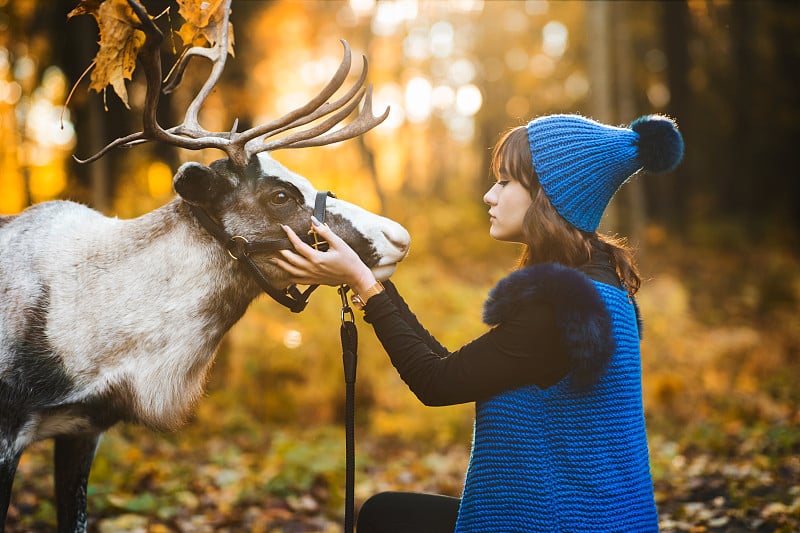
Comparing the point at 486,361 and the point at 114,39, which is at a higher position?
the point at 114,39

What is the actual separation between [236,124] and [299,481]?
308cm

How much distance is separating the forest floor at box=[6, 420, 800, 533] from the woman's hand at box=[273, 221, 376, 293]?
75.1 inches

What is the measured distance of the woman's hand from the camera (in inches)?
95.2

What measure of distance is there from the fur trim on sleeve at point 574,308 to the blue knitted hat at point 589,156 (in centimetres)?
29

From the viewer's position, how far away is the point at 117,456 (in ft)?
17.8

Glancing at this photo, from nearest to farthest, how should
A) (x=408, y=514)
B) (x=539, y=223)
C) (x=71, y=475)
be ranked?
(x=539, y=223) → (x=408, y=514) → (x=71, y=475)

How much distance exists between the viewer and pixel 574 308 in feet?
6.54

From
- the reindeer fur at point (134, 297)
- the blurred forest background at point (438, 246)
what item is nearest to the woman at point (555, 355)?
the blurred forest background at point (438, 246)

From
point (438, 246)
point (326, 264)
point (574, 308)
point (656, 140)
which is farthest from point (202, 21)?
point (438, 246)

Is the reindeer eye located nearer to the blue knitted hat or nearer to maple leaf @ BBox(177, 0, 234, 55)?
maple leaf @ BBox(177, 0, 234, 55)

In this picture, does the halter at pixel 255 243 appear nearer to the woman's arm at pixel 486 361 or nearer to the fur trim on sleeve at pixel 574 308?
the woman's arm at pixel 486 361

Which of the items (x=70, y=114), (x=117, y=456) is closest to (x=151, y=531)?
(x=117, y=456)

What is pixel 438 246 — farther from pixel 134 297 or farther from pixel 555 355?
pixel 555 355

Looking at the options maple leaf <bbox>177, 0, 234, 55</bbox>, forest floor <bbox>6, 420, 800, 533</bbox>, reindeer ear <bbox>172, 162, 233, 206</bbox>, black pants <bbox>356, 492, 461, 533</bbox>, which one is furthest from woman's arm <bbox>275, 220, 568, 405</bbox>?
forest floor <bbox>6, 420, 800, 533</bbox>
